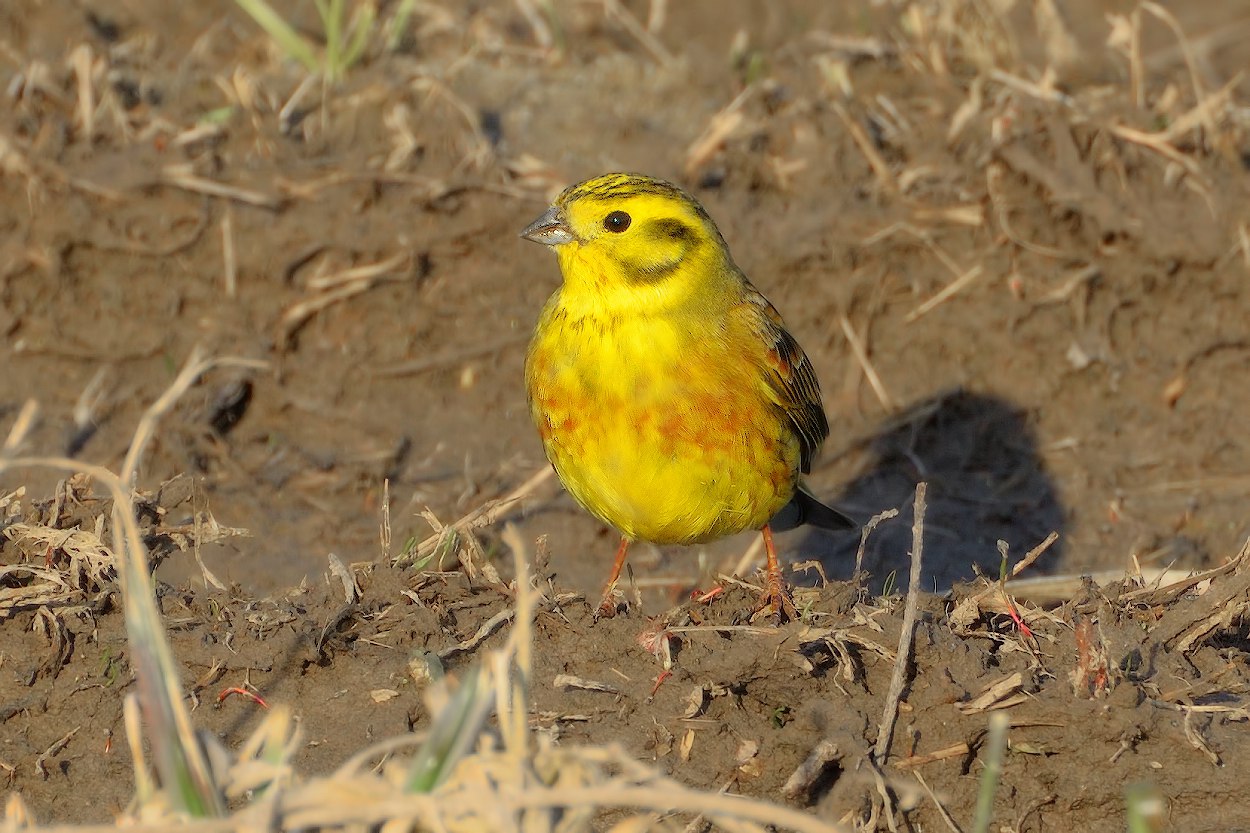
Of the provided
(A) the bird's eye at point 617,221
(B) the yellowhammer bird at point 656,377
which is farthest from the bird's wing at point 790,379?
(A) the bird's eye at point 617,221

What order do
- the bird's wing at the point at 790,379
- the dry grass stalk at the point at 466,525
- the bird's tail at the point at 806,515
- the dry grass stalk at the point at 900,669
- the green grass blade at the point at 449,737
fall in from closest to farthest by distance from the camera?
the green grass blade at the point at 449,737 → the dry grass stalk at the point at 900,669 → the dry grass stalk at the point at 466,525 → the bird's wing at the point at 790,379 → the bird's tail at the point at 806,515

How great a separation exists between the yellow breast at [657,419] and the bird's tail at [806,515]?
793 millimetres

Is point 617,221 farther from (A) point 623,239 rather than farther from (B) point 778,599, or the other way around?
(B) point 778,599

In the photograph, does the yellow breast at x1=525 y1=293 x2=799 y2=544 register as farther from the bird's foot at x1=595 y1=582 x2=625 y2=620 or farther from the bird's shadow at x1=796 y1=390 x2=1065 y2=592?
the bird's shadow at x1=796 y1=390 x2=1065 y2=592

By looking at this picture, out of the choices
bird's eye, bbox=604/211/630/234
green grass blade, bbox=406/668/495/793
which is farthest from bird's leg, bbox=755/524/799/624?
green grass blade, bbox=406/668/495/793

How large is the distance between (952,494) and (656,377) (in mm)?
→ 2721

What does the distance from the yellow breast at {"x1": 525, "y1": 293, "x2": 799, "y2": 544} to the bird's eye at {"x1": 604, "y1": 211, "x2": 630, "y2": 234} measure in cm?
27

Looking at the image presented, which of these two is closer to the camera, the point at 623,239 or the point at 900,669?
the point at 900,669

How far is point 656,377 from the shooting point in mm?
4652

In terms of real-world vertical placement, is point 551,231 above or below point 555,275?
above

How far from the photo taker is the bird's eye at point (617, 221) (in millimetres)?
4824

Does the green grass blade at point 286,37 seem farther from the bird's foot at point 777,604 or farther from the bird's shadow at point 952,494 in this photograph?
the bird's foot at point 777,604

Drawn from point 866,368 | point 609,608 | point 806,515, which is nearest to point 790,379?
point 806,515

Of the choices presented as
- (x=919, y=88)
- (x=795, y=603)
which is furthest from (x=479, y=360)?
(x=795, y=603)
